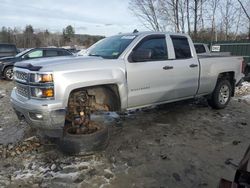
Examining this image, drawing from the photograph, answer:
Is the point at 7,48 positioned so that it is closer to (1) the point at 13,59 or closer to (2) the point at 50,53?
(1) the point at 13,59

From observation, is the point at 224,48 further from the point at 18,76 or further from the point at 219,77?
the point at 18,76

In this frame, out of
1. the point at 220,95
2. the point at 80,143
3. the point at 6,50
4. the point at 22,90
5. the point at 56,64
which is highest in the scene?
the point at 6,50

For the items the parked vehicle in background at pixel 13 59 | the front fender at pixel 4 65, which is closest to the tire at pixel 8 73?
the parked vehicle in background at pixel 13 59

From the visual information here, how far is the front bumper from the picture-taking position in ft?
14.3

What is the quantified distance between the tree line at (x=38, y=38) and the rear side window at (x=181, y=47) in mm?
63545

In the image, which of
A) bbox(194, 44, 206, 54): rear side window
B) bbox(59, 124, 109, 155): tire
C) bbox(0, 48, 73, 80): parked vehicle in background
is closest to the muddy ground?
bbox(59, 124, 109, 155): tire

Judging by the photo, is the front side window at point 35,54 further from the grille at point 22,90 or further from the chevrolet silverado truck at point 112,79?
the grille at point 22,90

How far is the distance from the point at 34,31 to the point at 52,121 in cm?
Answer: 9323

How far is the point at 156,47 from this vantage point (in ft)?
19.6

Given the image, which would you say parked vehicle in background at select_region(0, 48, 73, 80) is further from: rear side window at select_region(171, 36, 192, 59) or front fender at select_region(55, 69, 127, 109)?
front fender at select_region(55, 69, 127, 109)

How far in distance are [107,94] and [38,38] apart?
270 ft

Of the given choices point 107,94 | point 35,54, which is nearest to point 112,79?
point 107,94

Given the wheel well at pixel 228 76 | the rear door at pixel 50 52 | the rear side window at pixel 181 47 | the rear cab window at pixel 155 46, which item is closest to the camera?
the rear cab window at pixel 155 46

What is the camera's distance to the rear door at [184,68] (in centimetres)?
620
